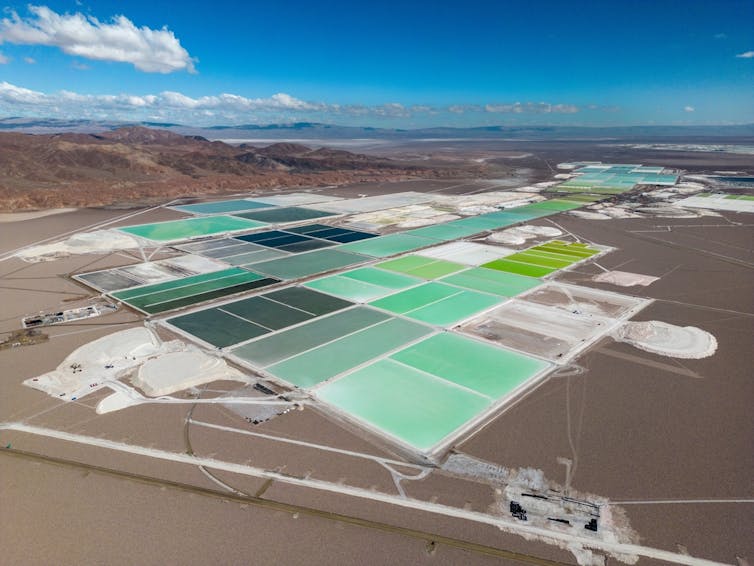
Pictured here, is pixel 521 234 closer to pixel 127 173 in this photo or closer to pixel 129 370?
pixel 129 370

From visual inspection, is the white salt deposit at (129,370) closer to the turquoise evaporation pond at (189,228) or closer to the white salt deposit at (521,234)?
the turquoise evaporation pond at (189,228)

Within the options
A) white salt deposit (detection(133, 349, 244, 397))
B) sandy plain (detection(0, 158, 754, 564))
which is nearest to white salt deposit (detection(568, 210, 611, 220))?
sandy plain (detection(0, 158, 754, 564))

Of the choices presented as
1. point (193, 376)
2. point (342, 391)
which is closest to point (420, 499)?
point (342, 391)

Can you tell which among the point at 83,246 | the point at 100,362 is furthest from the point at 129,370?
the point at 83,246

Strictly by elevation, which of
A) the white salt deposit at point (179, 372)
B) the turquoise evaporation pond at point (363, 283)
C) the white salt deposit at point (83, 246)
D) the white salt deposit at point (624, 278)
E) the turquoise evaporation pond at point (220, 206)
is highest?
the turquoise evaporation pond at point (220, 206)

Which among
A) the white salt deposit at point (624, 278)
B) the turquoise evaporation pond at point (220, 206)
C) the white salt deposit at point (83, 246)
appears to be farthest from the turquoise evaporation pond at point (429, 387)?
the turquoise evaporation pond at point (220, 206)

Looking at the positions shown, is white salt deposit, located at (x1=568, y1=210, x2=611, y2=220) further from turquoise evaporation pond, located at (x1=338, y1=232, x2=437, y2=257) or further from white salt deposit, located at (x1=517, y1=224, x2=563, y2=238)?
turquoise evaporation pond, located at (x1=338, y1=232, x2=437, y2=257)
